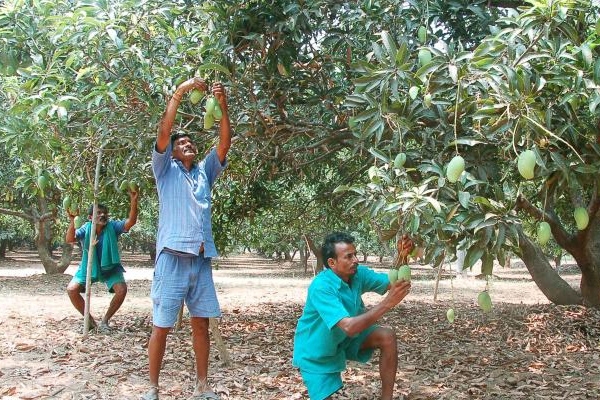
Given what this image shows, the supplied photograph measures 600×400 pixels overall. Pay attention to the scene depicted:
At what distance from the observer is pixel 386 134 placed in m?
3.42

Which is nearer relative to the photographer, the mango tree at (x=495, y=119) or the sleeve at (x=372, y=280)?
the mango tree at (x=495, y=119)

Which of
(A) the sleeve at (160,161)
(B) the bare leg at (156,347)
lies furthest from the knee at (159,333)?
→ (A) the sleeve at (160,161)

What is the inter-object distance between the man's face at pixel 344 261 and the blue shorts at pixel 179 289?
70 centimetres

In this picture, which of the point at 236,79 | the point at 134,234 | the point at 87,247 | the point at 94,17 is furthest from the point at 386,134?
the point at 134,234

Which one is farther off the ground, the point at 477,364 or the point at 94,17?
the point at 94,17

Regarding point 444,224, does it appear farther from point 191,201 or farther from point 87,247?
point 87,247

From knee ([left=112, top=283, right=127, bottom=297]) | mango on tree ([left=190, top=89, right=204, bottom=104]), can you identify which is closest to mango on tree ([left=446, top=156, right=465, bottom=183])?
mango on tree ([left=190, top=89, right=204, bottom=104])

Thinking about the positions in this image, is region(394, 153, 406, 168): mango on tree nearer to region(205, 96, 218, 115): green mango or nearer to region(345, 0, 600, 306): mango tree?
region(345, 0, 600, 306): mango tree

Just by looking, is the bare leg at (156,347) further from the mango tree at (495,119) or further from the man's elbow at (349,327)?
the mango tree at (495,119)

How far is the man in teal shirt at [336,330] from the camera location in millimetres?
2922

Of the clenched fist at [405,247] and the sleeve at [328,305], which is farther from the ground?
the clenched fist at [405,247]

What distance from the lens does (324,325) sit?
3.03 meters

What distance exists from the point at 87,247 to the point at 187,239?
114 inches

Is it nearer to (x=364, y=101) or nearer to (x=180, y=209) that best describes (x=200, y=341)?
(x=180, y=209)
